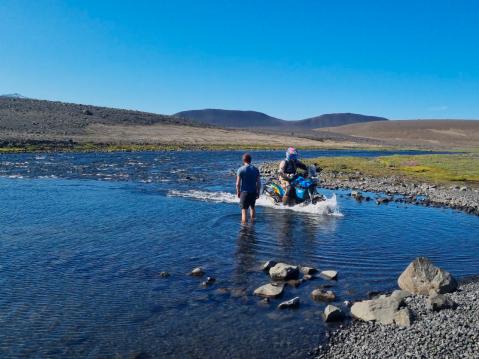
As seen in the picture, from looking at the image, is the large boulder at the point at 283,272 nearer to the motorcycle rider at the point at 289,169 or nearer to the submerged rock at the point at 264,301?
the submerged rock at the point at 264,301

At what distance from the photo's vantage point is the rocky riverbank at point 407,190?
2606cm

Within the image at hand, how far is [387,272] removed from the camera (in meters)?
13.4

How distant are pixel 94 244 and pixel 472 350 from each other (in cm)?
1148

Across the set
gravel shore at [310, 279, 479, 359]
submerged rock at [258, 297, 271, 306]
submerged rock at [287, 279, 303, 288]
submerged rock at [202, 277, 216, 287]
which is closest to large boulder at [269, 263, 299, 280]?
submerged rock at [287, 279, 303, 288]

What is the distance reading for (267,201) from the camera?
81.6 ft

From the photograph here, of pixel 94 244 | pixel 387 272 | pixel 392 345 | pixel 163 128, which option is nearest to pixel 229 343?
pixel 392 345

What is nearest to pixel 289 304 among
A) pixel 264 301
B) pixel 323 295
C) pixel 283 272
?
pixel 264 301

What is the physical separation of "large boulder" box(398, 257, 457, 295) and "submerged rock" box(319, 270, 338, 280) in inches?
68.5

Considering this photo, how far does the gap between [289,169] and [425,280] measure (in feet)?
39.6

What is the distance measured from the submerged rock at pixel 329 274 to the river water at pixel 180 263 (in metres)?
0.23

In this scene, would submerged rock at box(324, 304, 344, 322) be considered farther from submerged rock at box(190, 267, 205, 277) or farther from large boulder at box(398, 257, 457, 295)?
submerged rock at box(190, 267, 205, 277)

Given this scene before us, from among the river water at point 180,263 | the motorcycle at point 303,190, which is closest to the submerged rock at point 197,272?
the river water at point 180,263

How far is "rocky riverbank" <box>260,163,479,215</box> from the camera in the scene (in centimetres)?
2606

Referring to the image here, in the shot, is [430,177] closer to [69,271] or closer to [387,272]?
[387,272]
